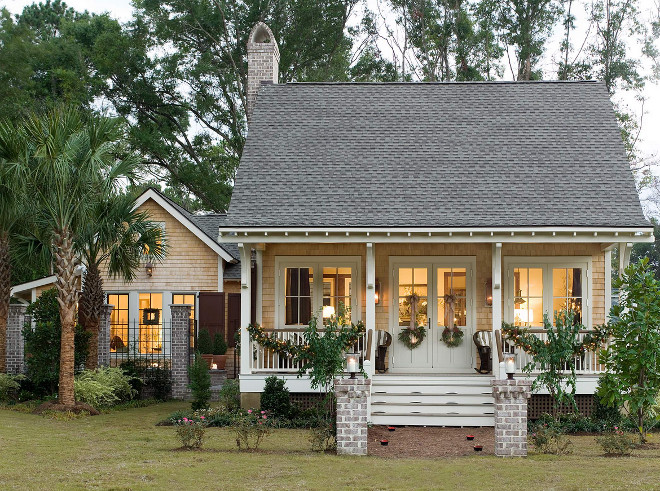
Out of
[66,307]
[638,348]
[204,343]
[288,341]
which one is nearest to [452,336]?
[288,341]

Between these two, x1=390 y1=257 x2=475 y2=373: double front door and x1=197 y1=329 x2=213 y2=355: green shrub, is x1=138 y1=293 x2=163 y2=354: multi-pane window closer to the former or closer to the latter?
x1=197 y1=329 x2=213 y2=355: green shrub

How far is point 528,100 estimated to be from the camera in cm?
1853

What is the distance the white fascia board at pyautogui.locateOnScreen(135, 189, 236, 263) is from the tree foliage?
12554mm

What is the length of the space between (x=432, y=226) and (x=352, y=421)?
4.75 metres

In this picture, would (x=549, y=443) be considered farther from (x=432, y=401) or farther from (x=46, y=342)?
(x=46, y=342)

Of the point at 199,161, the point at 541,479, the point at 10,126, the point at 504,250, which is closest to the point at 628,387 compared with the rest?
the point at 541,479

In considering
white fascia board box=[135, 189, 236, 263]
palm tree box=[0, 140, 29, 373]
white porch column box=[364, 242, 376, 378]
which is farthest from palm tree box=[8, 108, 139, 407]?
white fascia board box=[135, 189, 236, 263]

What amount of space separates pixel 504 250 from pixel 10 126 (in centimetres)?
973

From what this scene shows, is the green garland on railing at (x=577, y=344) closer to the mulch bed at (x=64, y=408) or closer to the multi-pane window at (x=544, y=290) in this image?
the multi-pane window at (x=544, y=290)

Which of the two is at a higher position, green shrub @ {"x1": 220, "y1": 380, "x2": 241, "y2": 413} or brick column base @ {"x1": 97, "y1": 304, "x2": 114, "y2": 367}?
brick column base @ {"x1": 97, "y1": 304, "x2": 114, "y2": 367}

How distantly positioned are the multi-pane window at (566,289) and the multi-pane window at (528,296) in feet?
0.90

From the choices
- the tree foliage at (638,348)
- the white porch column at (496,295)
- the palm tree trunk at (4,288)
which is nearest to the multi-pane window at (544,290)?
the white porch column at (496,295)

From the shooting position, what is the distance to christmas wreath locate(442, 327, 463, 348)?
16.2 m

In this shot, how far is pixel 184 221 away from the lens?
22.9 meters
